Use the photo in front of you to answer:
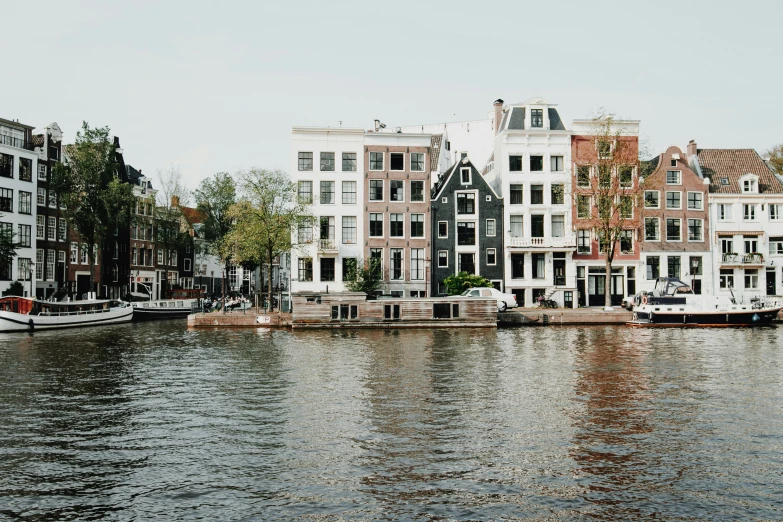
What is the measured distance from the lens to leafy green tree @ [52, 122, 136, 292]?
70688 mm

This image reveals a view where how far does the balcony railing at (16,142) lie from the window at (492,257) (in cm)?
5009

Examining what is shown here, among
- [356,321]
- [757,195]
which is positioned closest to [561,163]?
[757,195]

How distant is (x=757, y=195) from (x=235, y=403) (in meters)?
65.3

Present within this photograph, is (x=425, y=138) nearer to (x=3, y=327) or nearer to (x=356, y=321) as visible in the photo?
(x=356, y=321)

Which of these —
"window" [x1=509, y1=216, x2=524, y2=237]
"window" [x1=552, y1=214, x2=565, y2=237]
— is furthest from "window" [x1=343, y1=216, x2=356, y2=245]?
"window" [x1=552, y1=214, x2=565, y2=237]

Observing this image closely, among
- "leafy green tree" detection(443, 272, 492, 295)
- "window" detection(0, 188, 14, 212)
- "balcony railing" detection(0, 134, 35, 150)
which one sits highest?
"balcony railing" detection(0, 134, 35, 150)

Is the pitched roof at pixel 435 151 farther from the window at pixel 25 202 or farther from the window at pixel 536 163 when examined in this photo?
the window at pixel 25 202

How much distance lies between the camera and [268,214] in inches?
2373

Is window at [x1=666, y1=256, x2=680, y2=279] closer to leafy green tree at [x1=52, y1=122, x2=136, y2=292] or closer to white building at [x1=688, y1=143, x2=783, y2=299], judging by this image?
white building at [x1=688, y1=143, x2=783, y2=299]

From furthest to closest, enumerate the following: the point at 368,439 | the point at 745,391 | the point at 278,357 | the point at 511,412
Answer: the point at 278,357 → the point at 745,391 → the point at 511,412 → the point at 368,439

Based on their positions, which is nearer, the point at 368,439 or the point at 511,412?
the point at 368,439

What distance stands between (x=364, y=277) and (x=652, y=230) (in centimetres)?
2967

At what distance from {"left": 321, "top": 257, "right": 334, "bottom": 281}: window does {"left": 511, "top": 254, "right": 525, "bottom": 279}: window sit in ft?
57.5

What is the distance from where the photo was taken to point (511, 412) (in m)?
21.2
